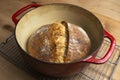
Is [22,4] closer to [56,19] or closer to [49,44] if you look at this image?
[56,19]

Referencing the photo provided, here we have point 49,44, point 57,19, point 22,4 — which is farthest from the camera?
point 22,4

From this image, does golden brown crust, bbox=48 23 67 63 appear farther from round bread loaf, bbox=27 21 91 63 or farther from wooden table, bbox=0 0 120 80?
wooden table, bbox=0 0 120 80

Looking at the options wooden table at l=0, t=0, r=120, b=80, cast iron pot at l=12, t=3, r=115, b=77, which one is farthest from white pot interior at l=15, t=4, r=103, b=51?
wooden table at l=0, t=0, r=120, b=80

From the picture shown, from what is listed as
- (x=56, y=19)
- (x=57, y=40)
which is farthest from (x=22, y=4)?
(x=57, y=40)

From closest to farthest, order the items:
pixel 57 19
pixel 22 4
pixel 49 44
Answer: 1. pixel 49 44
2. pixel 57 19
3. pixel 22 4

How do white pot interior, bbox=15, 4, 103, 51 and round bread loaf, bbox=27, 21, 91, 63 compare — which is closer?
round bread loaf, bbox=27, 21, 91, 63

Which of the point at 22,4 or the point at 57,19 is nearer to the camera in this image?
the point at 57,19
